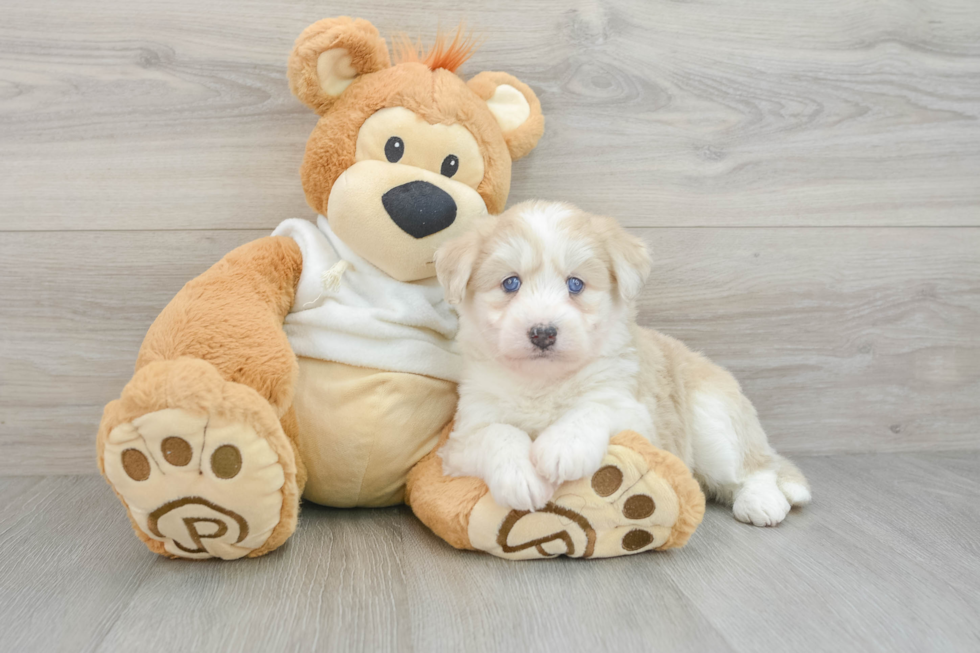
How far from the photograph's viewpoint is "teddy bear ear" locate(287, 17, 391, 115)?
53.7 inches

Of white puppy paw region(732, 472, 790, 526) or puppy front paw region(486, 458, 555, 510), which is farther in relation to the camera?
white puppy paw region(732, 472, 790, 526)

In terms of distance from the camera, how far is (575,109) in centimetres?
178

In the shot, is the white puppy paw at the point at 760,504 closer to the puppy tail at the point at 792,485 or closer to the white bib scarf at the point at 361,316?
the puppy tail at the point at 792,485

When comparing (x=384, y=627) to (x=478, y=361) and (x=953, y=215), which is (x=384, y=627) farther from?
(x=953, y=215)

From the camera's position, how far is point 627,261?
135 centimetres

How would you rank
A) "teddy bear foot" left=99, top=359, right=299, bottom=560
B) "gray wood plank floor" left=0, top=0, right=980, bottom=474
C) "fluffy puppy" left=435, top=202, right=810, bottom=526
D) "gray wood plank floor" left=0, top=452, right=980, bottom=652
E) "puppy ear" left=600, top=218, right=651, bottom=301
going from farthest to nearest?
Result: "gray wood plank floor" left=0, top=0, right=980, bottom=474 → "puppy ear" left=600, top=218, right=651, bottom=301 → "fluffy puppy" left=435, top=202, right=810, bottom=526 → "teddy bear foot" left=99, top=359, right=299, bottom=560 → "gray wood plank floor" left=0, top=452, right=980, bottom=652

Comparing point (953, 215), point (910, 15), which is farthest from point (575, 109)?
point (953, 215)

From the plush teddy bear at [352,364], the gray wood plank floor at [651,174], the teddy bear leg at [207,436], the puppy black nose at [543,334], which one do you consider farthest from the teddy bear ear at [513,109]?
the teddy bear leg at [207,436]

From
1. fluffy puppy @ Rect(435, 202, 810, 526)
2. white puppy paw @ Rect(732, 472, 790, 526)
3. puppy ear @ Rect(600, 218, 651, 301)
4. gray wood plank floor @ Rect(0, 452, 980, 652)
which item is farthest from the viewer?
white puppy paw @ Rect(732, 472, 790, 526)

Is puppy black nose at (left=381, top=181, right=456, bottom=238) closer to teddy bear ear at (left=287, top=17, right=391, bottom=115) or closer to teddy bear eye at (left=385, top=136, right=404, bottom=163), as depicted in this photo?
teddy bear eye at (left=385, top=136, right=404, bottom=163)

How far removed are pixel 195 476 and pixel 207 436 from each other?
0.24ft

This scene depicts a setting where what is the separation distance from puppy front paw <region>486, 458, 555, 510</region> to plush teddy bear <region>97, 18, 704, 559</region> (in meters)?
0.05

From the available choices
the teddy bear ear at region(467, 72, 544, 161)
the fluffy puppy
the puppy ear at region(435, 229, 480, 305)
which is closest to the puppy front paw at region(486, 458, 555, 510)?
the fluffy puppy

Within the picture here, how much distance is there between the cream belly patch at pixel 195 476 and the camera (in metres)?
1.11
